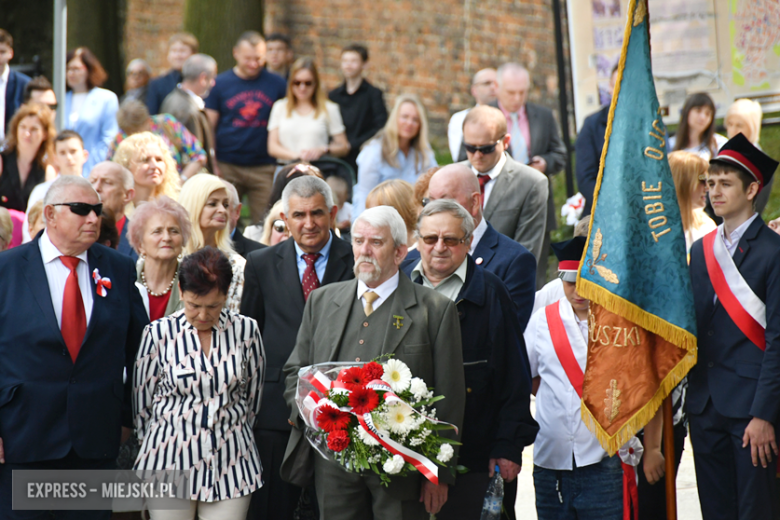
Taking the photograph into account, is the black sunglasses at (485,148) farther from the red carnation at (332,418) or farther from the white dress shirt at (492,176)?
the red carnation at (332,418)

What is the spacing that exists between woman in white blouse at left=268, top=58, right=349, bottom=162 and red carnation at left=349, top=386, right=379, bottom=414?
233 inches

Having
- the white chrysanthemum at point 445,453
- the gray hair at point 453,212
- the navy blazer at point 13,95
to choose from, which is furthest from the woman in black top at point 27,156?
the white chrysanthemum at point 445,453

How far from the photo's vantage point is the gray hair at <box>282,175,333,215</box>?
5.89 metres

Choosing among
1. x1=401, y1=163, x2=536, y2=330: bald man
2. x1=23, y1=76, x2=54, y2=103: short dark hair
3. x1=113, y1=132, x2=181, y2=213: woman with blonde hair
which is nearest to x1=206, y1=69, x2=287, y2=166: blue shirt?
x1=23, y1=76, x2=54, y2=103: short dark hair

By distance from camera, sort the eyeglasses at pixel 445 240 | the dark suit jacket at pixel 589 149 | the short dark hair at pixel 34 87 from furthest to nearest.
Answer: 1. the short dark hair at pixel 34 87
2. the dark suit jacket at pixel 589 149
3. the eyeglasses at pixel 445 240

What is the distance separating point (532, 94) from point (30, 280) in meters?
12.0

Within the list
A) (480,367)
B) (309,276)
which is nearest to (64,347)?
(309,276)

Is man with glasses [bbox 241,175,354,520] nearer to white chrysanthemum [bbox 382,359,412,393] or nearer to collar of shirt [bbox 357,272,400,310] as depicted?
collar of shirt [bbox 357,272,400,310]

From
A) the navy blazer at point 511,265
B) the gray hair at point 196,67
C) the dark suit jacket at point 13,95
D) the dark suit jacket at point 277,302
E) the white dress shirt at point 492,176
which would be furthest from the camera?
the dark suit jacket at point 13,95

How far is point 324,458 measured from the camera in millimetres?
4965

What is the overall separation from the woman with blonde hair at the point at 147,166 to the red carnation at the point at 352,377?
3.69 metres

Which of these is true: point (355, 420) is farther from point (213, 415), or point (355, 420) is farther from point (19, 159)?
point (19, 159)

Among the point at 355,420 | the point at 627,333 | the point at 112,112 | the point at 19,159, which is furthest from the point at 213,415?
the point at 112,112

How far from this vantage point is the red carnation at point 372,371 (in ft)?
15.3
